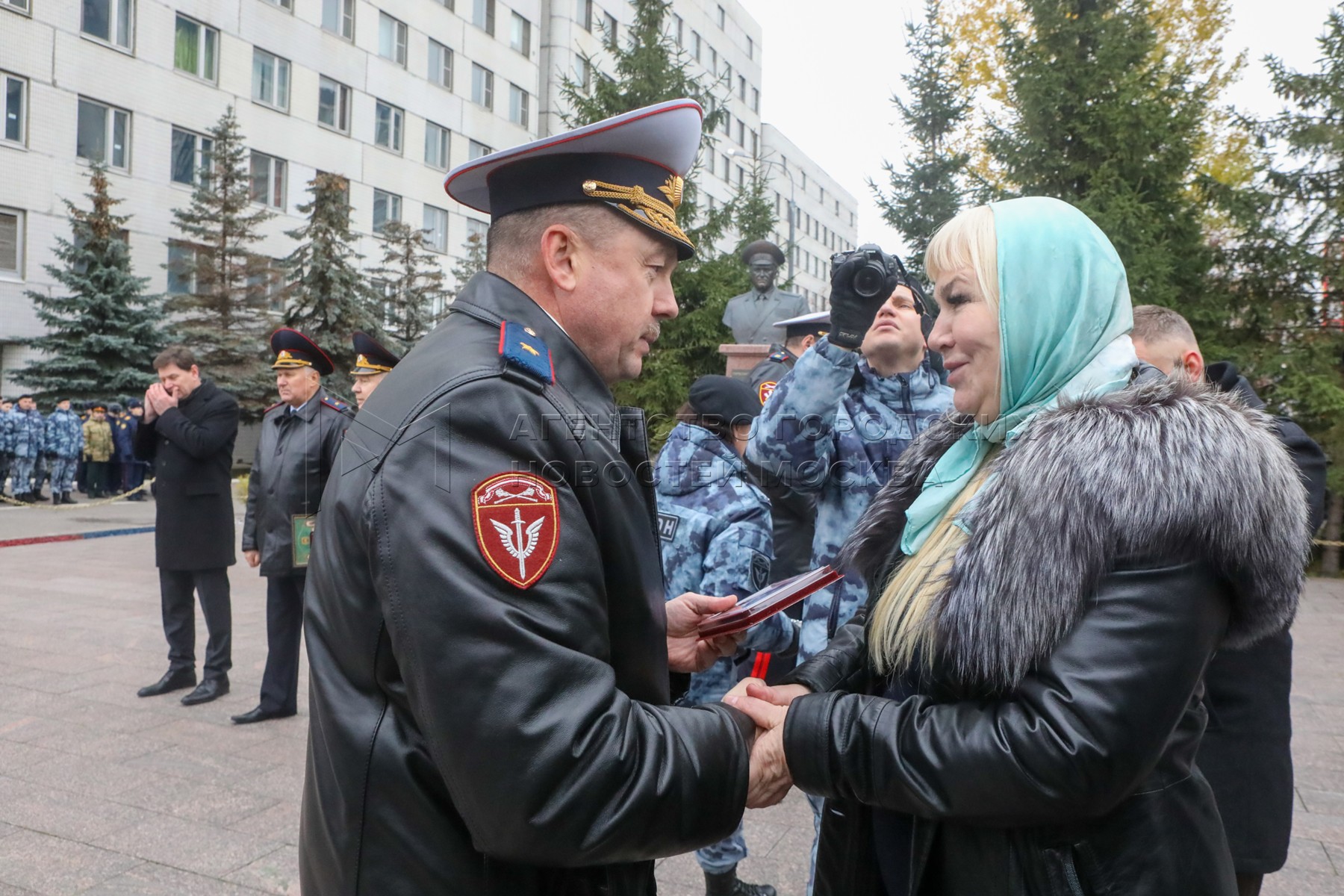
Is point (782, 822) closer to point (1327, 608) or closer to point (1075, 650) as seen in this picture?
point (1075, 650)

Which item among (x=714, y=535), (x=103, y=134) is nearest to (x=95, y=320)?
(x=103, y=134)

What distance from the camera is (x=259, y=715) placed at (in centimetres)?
585

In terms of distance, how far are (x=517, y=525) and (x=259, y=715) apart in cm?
517

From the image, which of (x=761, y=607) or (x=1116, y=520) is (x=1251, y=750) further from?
(x=1116, y=520)

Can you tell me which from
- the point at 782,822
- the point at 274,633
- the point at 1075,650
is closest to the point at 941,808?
the point at 1075,650

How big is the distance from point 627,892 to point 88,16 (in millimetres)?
30980

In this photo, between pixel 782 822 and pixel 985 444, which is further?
pixel 782 822

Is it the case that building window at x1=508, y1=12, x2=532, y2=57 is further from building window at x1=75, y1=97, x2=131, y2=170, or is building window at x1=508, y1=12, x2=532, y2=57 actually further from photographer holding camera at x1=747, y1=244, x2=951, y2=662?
photographer holding camera at x1=747, y1=244, x2=951, y2=662

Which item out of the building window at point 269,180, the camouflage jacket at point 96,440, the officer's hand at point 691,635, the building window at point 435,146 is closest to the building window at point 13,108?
the building window at point 269,180

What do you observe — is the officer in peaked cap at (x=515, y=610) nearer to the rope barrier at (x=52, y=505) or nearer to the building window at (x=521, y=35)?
the rope barrier at (x=52, y=505)

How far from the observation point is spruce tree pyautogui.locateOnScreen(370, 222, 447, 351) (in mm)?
32812

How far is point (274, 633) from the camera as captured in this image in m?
6.02

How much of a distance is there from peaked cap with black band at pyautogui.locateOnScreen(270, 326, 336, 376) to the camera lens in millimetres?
4230

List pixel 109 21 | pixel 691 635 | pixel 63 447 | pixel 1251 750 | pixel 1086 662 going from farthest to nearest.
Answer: pixel 109 21
pixel 63 447
pixel 1251 750
pixel 691 635
pixel 1086 662
